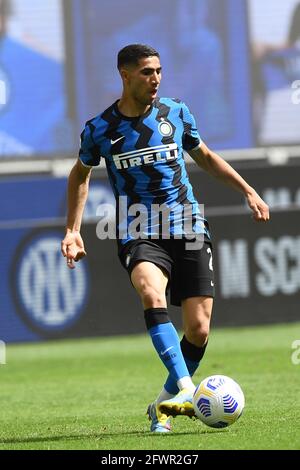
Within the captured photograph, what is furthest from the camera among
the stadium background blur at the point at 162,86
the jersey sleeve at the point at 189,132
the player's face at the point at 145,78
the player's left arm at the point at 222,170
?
the stadium background blur at the point at 162,86

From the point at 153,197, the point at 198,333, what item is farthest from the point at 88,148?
the point at 198,333

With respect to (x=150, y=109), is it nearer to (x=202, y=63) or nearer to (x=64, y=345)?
(x=64, y=345)

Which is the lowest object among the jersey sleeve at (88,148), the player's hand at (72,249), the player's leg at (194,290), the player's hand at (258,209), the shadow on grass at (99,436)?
the shadow on grass at (99,436)

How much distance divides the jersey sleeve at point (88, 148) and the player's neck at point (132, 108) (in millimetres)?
241

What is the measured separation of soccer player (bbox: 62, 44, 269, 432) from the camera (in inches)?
294

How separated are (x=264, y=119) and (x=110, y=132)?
13.9 meters

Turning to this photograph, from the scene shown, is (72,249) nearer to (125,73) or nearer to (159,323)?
(159,323)

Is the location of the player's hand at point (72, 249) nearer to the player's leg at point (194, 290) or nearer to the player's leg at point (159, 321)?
the player's leg at point (159, 321)

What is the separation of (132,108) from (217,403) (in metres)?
1.99

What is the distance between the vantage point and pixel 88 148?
25.1 feet

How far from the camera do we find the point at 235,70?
20984 mm

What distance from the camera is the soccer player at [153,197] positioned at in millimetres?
7461

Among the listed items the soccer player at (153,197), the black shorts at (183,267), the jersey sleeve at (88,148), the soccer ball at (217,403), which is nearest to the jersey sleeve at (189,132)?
the soccer player at (153,197)
